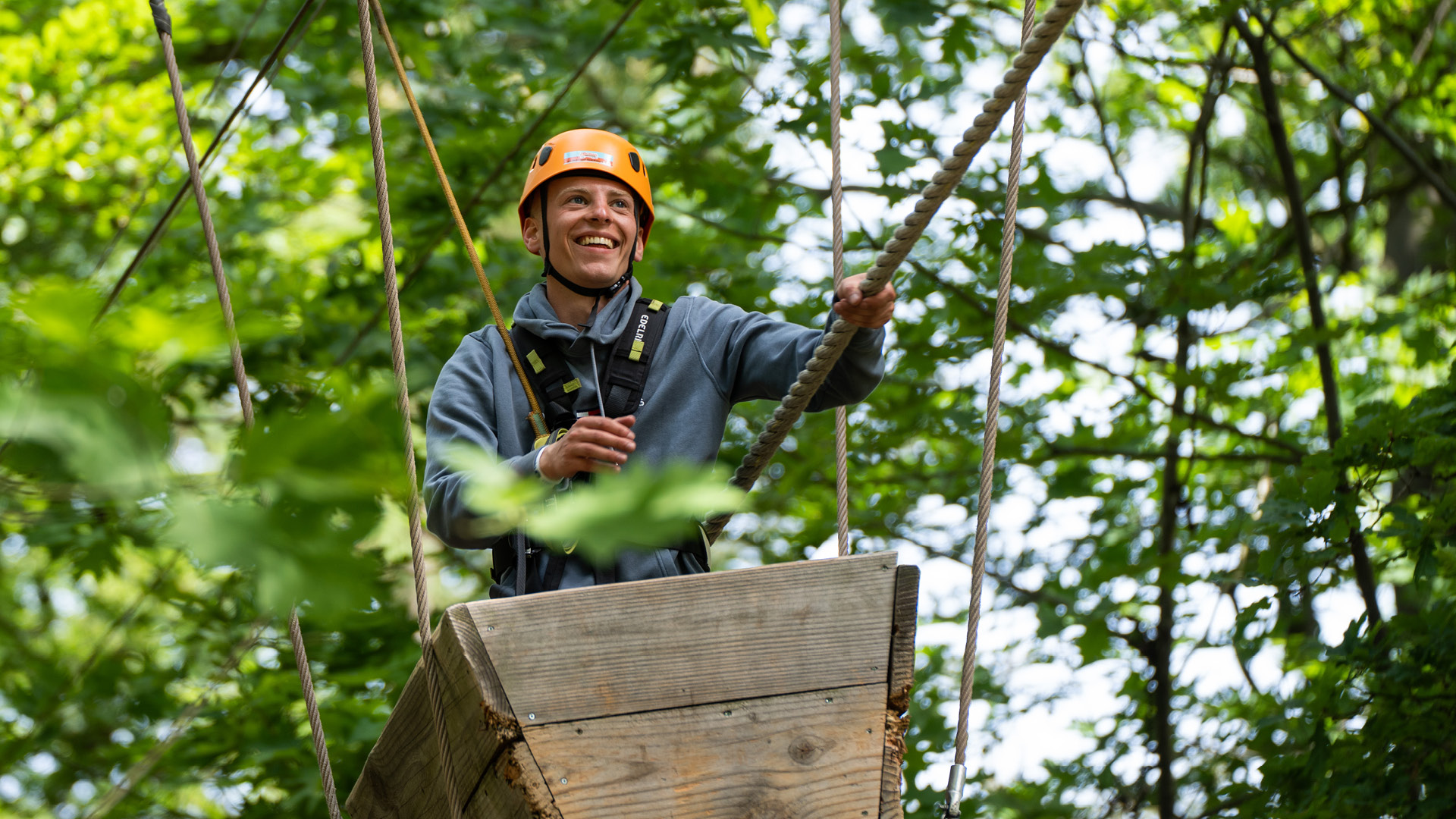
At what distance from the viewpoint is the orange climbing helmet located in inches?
96.9

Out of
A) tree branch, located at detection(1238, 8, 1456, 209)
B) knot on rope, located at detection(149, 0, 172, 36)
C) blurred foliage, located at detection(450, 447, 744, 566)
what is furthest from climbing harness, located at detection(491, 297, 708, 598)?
tree branch, located at detection(1238, 8, 1456, 209)

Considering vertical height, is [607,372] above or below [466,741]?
above

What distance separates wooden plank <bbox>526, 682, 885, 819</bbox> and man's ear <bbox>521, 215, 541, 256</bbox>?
3.91 ft

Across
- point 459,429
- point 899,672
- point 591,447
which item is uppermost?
point 459,429

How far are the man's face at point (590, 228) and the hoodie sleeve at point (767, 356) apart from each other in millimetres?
178

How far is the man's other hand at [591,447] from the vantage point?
1703 millimetres

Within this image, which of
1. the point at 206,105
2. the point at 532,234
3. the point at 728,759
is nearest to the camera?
the point at 728,759

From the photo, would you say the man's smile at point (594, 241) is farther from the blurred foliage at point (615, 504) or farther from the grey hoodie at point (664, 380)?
the blurred foliage at point (615, 504)

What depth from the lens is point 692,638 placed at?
64.6 inches

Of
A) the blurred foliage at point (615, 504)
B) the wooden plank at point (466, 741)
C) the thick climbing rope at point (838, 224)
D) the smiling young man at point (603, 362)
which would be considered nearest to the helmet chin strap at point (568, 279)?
the smiling young man at point (603, 362)

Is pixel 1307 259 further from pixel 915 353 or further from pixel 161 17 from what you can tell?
pixel 161 17

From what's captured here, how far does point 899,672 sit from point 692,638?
0.29 m

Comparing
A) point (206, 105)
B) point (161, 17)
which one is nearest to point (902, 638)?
point (161, 17)

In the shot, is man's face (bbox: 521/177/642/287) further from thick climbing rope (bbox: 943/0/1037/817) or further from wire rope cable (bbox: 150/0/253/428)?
thick climbing rope (bbox: 943/0/1037/817)
